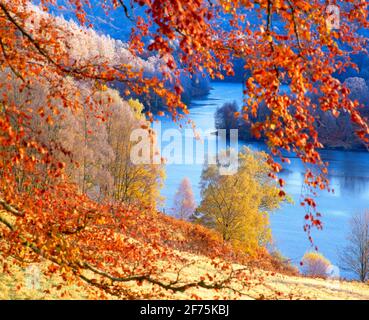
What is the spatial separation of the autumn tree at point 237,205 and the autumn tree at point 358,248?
8015 millimetres

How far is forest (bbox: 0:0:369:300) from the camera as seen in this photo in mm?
4246

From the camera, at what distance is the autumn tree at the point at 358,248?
3459cm

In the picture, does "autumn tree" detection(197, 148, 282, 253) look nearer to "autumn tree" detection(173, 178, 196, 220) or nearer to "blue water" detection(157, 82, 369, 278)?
"blue water" detection(157, 82, 369, 278)

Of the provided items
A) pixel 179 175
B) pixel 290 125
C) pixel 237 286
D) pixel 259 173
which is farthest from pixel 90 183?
pixel 290 125

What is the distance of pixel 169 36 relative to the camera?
341 cm

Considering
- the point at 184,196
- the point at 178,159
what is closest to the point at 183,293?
the point at 184,196

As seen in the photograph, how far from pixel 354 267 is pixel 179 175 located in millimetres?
18549

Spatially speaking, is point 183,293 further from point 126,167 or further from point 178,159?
point 178,159

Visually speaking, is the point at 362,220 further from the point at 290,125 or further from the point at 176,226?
the point at 290,125

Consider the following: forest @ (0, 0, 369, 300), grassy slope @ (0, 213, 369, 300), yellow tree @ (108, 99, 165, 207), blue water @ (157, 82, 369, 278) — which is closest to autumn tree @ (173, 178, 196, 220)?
forest @ (0, 0, 369, 300)

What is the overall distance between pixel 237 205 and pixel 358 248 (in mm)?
12696

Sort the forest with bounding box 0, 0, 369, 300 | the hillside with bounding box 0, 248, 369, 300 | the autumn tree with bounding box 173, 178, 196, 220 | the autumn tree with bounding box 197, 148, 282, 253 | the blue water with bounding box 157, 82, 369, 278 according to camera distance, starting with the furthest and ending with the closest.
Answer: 1. the autumn tree with bounding box 173, 178, 196, 220
2. the blue water with bounding box 157, 82, 369, 278
3. the autumn tree with bounding box 197, 148, 282, 253
4. the hillside with bounding box 0, 248, 369, 300
5. the forest with bounding box 0, 0, 369, 300

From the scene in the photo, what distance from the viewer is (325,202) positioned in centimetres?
3978

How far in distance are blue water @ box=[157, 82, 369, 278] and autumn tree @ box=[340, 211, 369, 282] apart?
20.4 inches
